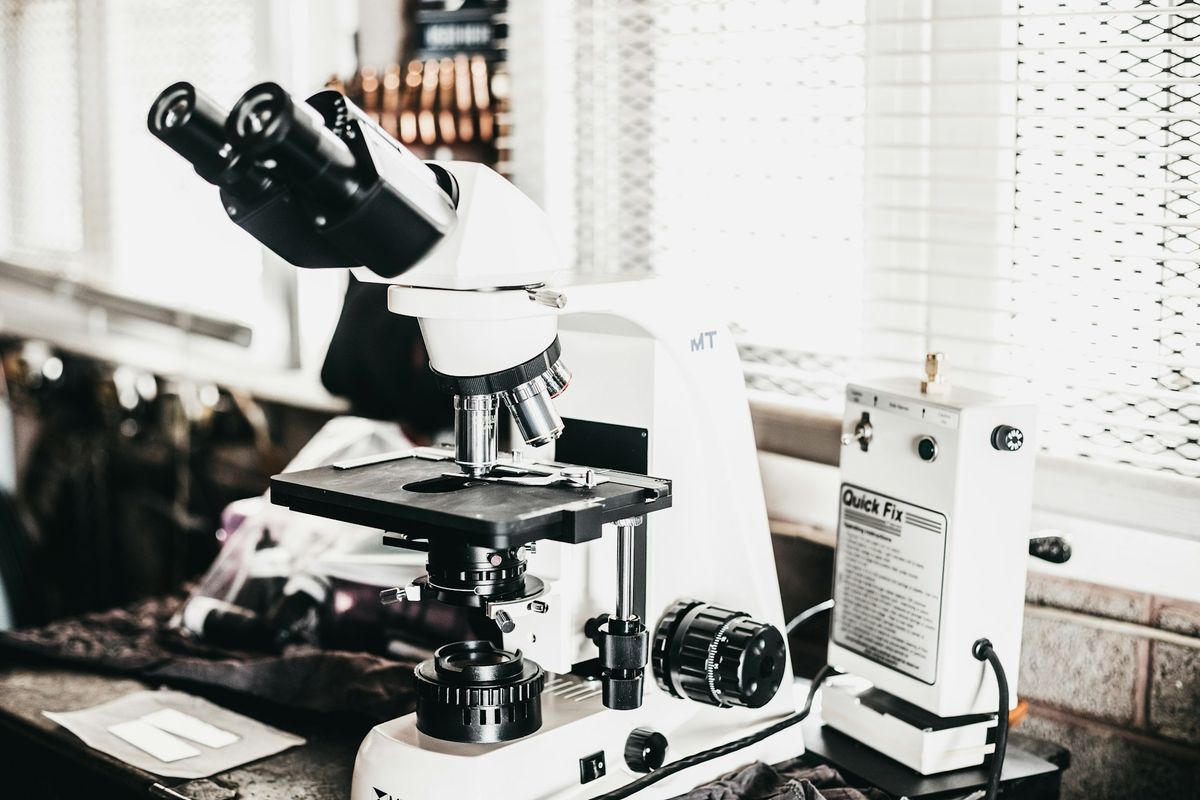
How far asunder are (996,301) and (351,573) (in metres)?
0.89

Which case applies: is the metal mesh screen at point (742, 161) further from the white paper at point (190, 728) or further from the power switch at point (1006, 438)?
the white paper at point (190, 728)

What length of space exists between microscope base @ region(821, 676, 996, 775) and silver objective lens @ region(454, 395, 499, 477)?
0.51m

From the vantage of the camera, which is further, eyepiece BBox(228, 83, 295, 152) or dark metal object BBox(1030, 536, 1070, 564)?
dark metal object BBox(1030, 536, 1070, 564)

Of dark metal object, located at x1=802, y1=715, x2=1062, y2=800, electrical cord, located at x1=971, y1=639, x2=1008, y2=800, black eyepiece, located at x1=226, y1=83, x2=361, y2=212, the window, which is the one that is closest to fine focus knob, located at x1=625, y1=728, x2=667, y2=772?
dark metal object, located at x1=802, y1=715, x2=1062, y2=800

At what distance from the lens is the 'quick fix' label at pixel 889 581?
131cm

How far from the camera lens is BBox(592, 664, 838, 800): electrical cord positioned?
1246mm

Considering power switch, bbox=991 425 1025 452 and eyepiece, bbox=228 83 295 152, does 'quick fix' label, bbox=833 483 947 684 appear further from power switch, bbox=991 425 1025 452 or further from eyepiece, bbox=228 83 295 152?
eyepiece, bbox=228 83 295 152

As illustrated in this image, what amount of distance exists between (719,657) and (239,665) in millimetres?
670

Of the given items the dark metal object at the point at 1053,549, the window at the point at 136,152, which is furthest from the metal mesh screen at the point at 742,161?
the window at the point at 136,152

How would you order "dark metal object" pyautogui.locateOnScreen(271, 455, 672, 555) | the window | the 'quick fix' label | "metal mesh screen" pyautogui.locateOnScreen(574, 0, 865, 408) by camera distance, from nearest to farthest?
"dark metal object" pyautogui.locateOnScreen(271, 455, 672, 555) → the 'quick fix' label → "metal mesh screen" pyautogui.locateOnScreen(574, 0, 865, 408) → the window

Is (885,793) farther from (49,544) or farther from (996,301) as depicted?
(49,544)

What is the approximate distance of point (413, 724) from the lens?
1226mm

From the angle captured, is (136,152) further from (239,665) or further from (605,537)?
(605,537)

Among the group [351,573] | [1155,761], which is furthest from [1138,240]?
[351,573]
